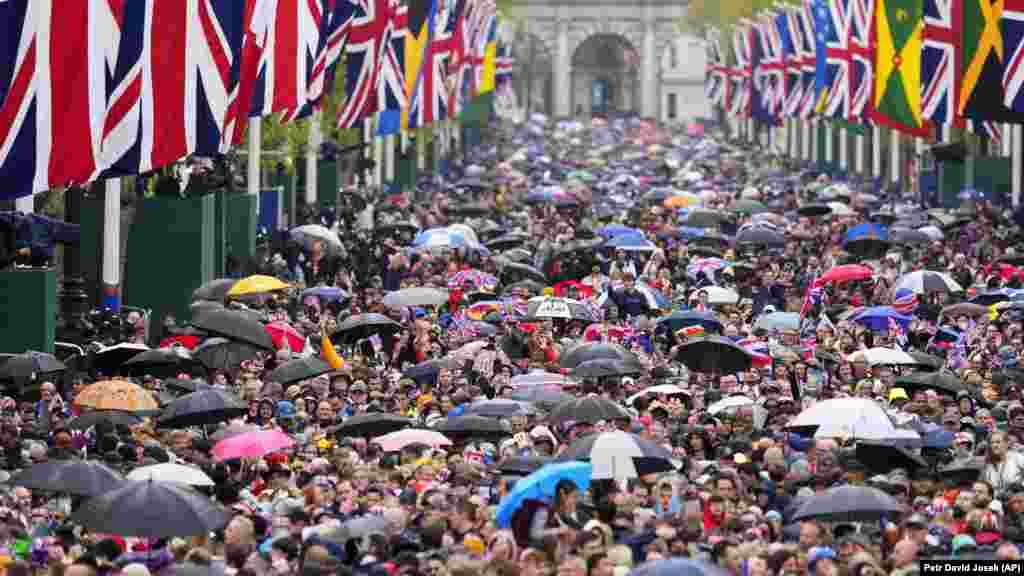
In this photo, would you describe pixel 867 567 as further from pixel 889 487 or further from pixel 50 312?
pixel 50 312

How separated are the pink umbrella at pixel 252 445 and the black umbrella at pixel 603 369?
19.0 feet

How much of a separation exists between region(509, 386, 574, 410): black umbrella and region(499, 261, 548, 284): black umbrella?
13640 mm

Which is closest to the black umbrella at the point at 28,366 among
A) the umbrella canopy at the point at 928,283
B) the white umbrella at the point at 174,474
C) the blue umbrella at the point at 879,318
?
the white umbrella at the point at 174,474

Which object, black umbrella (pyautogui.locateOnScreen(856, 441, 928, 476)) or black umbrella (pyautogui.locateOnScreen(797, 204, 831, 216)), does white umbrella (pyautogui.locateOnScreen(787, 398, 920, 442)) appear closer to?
black umbrella (pyautogui.locateOnScreen(856, 441, 928, 476))

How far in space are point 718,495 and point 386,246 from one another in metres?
27.4

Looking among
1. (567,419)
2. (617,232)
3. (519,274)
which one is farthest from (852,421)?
(617,232)

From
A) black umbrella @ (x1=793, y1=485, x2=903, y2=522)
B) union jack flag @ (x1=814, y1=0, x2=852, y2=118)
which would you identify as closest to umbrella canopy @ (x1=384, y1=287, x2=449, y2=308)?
black umbrella @ (x1=793, y1=485, x2=903, y2=522)

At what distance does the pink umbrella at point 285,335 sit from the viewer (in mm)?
30188

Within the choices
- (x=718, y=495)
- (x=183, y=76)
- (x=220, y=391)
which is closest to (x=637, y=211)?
(x=183, y=76)

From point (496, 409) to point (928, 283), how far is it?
1271 centimetres

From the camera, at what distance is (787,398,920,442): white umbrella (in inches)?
898

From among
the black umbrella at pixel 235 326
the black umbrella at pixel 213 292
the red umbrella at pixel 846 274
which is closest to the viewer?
the black umbrella at pixel 235 326

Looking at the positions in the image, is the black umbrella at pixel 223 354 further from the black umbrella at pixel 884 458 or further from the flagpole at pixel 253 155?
the flagpole at pixel 253 155

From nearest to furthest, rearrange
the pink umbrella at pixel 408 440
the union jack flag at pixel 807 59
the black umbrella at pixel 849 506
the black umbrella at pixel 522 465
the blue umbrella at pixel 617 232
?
the black umbrella at pixel 849 506 → the black umbrella at pixel 522 465 → the pink umbrella at pixel 408 440 → the blue umbrella at pixel 617 232 → the union jack flag at pixel 807 59
